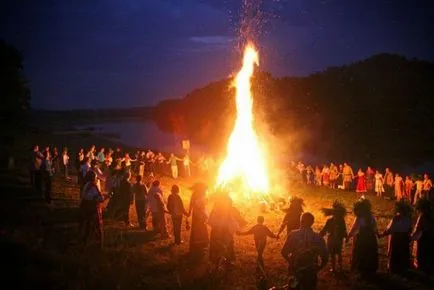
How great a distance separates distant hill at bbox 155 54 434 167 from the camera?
60.6 m

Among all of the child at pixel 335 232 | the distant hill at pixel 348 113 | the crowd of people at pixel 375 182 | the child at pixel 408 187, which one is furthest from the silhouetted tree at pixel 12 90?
the child at pixel 335 232

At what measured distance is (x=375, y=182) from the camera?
1078 inches

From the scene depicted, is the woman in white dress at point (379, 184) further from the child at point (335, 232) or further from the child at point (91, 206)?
the child at point (91, 206)

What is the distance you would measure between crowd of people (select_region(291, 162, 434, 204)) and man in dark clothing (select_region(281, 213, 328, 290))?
519 inches

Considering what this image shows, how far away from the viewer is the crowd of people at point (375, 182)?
2414cm

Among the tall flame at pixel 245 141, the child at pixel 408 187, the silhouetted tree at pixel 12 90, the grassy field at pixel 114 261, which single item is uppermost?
the silhouetted tree at pixel 12 90

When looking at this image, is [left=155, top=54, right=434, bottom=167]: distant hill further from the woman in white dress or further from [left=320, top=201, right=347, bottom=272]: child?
[left=320, top=201, right=347, bottom=272]: child

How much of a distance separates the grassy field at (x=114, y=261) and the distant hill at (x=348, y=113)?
39683mm

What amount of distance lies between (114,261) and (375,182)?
19037 millimetres

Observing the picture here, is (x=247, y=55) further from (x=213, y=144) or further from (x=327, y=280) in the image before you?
(x=213, y=144)

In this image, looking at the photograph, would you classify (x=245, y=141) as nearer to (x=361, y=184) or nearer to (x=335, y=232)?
(x=361, y=184)

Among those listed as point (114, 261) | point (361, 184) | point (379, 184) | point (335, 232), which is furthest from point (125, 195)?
point (379, 184)

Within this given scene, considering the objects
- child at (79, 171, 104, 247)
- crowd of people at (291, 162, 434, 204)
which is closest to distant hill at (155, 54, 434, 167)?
crowd of people at (291, 162, 434, 204)

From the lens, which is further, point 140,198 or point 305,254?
point 140,198
